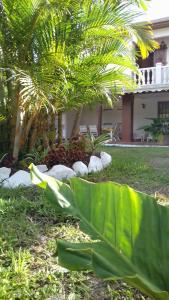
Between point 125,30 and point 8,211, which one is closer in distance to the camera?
point 8,211

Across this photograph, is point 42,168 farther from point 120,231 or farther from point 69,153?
point 120,231

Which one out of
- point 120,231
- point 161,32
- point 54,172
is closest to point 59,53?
point 54,172

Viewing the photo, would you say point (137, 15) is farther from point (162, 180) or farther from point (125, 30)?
point (162, 180)

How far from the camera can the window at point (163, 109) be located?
17406 millimetres

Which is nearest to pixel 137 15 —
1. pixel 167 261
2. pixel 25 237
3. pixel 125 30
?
pixel 125 30

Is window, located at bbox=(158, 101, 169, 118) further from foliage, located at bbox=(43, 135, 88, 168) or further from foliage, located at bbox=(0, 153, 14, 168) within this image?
foliage, located at bbox=(0, 153, 14, 168)

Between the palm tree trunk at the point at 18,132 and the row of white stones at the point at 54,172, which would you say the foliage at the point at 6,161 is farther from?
the row of white stones at the point at 54,172

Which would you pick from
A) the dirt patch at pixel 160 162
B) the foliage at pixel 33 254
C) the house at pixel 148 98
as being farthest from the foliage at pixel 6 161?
the house at pixel 148 98

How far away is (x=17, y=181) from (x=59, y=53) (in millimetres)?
2107

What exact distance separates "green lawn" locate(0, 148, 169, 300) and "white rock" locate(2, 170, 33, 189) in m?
0.39

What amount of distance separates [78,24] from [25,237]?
411cm

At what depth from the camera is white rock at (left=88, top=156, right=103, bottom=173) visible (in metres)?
6.73

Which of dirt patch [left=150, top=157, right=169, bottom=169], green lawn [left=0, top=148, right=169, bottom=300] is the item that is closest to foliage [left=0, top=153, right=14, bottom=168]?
green lawn [left=0, top=148, right=169, bottom=300]

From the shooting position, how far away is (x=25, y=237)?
10.5 feet
